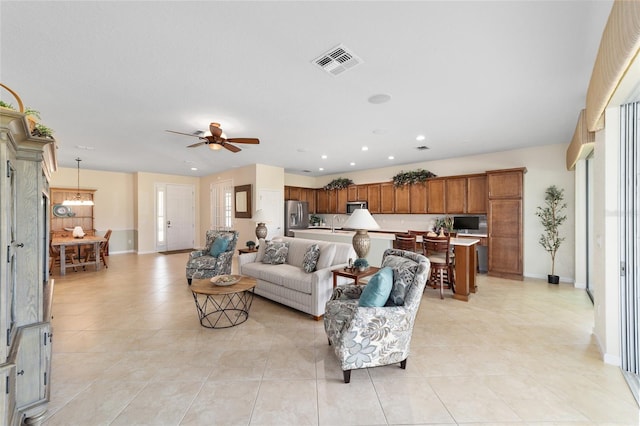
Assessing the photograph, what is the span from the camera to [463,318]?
11.1 feet

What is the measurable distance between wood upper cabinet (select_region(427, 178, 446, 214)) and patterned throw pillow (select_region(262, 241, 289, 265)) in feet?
13.2

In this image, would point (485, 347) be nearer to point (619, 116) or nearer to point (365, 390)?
point (365, 390)

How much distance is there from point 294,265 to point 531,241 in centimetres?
490

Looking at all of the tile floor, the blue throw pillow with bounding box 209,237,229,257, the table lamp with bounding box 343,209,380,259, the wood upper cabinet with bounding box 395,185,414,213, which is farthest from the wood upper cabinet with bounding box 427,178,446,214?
the blue throw pillow with bounding box 209,237,229,257

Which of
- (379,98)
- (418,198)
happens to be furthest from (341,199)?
(379,98)

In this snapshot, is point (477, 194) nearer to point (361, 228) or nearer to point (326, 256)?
point (361, 228)

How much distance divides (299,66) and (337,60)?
35 cm

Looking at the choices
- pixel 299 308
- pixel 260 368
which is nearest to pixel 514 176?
pixel 299 308

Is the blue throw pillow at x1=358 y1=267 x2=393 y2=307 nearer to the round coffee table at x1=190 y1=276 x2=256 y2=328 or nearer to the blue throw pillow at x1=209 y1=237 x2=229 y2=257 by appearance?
the round coffee table at x1=190 y1=276 x2=256 y2=328

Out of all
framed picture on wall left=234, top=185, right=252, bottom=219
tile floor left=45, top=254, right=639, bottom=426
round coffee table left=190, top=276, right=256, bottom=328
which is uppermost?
framed picture on wall left=234, top=185, right=252, bottom=219

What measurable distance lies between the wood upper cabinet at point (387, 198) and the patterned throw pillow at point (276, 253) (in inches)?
156

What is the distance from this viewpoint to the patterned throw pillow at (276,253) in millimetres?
4262

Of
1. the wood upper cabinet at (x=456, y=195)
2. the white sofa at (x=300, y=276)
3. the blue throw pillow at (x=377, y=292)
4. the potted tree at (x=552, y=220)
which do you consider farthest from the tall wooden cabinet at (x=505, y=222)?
the blue throw pillow at (x=377, y=292)

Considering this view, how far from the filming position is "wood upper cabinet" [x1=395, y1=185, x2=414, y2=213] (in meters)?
7.05
